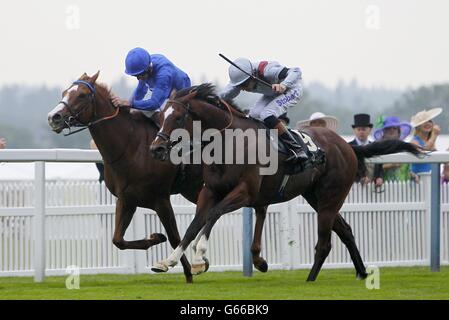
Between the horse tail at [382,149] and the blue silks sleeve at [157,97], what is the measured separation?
2.05 meters

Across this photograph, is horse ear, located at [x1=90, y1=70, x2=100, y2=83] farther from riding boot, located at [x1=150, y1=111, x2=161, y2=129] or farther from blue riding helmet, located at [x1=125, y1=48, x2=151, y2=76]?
riding boot, located at [x1=150, y1=111, x2=161, y2=129]

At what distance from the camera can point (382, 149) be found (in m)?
10.4

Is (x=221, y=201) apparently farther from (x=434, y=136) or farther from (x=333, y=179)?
(x=434, y=136)

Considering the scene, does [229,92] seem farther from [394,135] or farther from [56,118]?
[394,135]

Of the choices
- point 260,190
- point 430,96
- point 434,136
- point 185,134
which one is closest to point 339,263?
point 434,136

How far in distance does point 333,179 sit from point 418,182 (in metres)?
2.31

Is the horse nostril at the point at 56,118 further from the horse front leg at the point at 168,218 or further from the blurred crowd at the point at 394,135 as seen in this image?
the blurred crowd at the point at 394,135

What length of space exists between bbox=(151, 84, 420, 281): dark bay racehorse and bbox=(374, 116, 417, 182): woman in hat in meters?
1.66

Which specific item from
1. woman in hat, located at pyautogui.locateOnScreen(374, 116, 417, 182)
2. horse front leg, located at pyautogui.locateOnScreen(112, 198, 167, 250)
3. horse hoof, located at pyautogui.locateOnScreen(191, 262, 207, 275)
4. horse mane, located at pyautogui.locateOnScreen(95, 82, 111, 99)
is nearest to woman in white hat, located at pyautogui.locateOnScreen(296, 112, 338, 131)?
woman in hat, located at pyautogui.locateOnScreen(374, 116, 417, 182)

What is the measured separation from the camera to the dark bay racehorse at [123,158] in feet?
30.1

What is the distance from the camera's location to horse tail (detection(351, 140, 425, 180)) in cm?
1034

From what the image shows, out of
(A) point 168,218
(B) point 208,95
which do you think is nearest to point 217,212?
(A) point 168,218

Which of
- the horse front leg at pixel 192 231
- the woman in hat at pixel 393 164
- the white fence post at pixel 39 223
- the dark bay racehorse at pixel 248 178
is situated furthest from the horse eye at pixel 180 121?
the woman in hat at pixel 393 164

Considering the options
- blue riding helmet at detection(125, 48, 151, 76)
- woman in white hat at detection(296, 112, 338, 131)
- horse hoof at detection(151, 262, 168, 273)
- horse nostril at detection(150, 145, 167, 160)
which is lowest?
horse hoof at detection(151, 262, 168, 273)
